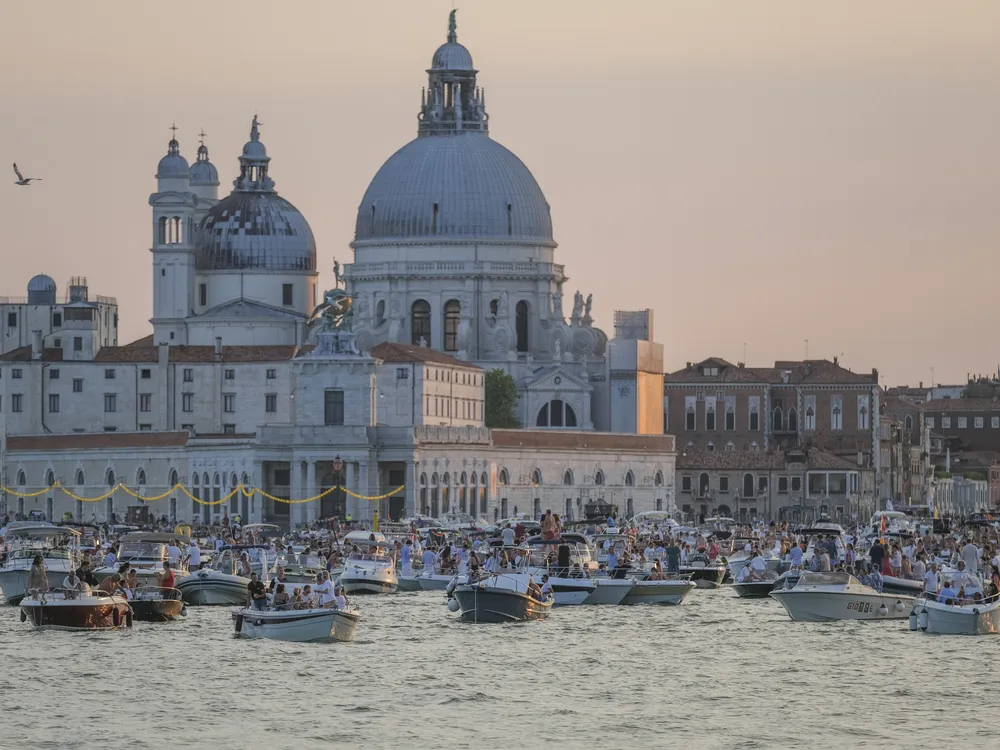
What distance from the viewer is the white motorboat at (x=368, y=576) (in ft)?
277

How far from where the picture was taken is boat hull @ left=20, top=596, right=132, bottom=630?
220 feet

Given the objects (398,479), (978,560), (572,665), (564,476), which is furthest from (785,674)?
(564,476)

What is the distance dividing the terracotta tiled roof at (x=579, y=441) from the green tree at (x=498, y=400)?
5.73m

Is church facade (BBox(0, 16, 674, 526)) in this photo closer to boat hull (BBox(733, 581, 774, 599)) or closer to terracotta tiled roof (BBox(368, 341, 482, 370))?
terracotta tiled roof (BBox(368, 341, 482, 370))

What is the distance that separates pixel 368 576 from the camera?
84375 mm

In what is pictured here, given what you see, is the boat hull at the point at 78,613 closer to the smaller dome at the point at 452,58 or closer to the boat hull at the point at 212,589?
the boat hull at the point at 212,589

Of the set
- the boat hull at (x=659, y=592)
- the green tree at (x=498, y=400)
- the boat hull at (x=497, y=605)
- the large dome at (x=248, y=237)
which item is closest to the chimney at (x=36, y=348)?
the large dome at (x=248, y=237)

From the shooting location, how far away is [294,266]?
168 metres

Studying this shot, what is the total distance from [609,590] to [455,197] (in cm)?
8853

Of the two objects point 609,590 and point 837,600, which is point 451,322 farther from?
point 837,600

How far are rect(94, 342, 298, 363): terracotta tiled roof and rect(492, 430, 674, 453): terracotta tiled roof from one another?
10999 millimetres

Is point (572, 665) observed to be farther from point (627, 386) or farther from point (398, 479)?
point (627, 386)

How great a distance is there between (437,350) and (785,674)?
104m

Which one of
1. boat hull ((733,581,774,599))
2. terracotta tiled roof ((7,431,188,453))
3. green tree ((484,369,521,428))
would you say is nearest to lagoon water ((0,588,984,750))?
boat hull ((733,581,774,599))
